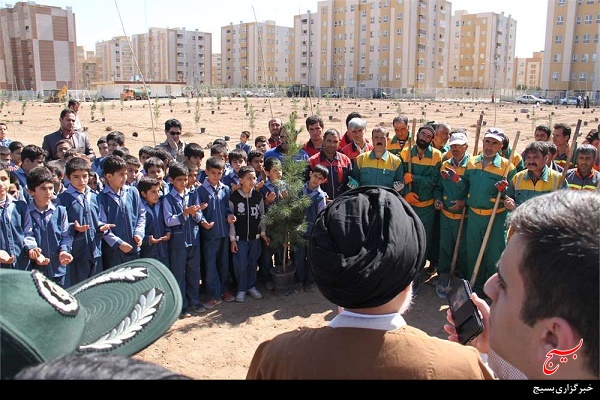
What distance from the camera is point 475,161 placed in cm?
557

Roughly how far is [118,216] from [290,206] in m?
1.81

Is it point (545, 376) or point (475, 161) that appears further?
point (475, 161)

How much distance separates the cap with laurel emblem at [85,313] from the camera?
40.6 inches

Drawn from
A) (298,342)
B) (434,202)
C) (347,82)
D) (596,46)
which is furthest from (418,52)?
(298,342)

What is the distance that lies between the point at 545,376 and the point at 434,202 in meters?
5.08

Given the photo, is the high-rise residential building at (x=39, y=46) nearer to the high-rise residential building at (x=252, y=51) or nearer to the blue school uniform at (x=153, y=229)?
the high-rise residential building at (x=252, y=51)

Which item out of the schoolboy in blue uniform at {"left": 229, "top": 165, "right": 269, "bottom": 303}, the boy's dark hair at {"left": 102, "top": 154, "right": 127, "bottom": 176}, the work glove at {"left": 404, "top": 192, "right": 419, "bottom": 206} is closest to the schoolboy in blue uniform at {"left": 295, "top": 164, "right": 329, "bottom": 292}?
the schoolboy in blue uniform at {"left": 229, "top": 165, "right": 269, "bottom": 303}

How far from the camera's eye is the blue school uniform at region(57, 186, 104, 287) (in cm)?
454

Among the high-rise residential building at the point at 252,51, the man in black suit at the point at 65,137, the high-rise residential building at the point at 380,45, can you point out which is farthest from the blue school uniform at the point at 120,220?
the high-rise residential building at the point at 252,51

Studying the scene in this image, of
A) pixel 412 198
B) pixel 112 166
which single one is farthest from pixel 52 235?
pixel 412 198

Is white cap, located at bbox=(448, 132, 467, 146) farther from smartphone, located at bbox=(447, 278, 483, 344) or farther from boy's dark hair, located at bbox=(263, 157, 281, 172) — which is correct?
smartphone, located at bbox=(447, 278, 483, 344)

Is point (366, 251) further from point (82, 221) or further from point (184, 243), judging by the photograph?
point (184, 243)
